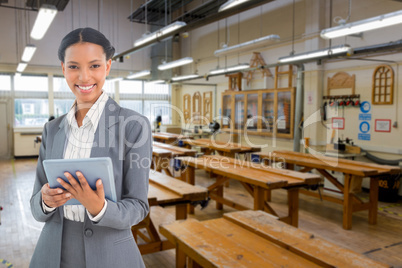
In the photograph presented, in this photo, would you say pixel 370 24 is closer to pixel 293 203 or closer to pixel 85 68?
pixel 293 203

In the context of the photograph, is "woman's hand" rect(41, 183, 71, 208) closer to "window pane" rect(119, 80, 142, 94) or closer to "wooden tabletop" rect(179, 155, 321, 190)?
"wooden tabletop" rect(179, 155, 321, 190)

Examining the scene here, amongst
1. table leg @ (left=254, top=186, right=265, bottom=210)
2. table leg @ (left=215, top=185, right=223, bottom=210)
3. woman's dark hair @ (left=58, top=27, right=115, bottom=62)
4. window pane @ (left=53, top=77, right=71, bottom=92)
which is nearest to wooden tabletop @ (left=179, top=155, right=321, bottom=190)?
table leg @ (left=254, top=186, right=265, bottom=210)

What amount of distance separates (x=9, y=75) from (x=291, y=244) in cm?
1191

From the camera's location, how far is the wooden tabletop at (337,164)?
15.0ft

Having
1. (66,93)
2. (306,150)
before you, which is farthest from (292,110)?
(66,93)

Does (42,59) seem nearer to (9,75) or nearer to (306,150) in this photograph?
(9,75)

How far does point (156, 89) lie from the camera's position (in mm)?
13562

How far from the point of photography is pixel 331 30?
438cm

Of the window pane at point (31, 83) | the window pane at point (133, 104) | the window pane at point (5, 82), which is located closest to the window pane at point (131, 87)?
the window pane at point (133, 104)

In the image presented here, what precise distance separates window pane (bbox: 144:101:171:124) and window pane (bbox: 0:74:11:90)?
4827mm

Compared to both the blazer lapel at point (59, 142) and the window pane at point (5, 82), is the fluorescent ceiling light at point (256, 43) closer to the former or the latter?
the blazer lapel at point (59, 142)

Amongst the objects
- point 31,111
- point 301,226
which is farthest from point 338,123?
point 31,111

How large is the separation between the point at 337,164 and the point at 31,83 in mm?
10755

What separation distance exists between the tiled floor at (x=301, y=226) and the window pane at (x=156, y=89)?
702 centimetres
